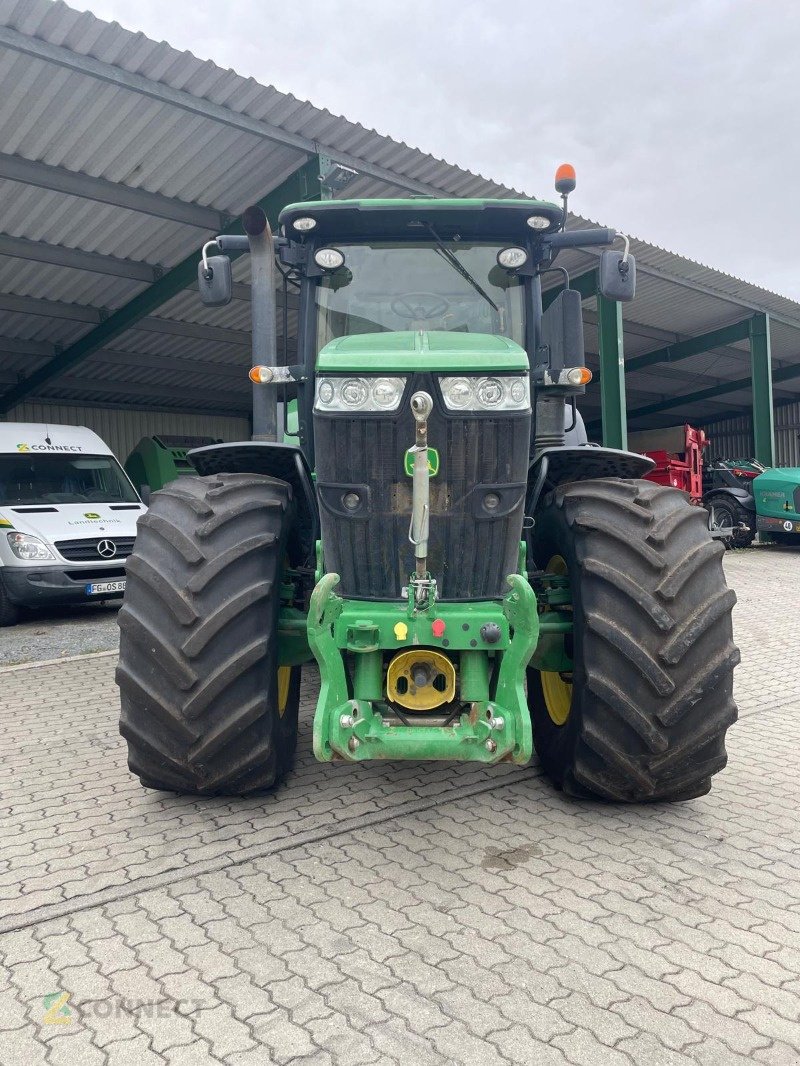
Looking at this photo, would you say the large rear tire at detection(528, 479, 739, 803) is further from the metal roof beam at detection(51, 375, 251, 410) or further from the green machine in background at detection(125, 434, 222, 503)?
the metal roof beam at detection(51, 375, 251, 410)

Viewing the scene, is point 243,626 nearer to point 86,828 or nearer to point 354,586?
point 354,586

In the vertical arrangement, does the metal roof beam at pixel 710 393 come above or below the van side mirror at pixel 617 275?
above

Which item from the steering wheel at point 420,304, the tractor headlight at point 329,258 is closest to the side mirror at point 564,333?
the steering wheel at point 420,304

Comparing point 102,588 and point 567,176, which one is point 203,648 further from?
point 102,588

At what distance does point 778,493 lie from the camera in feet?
49.3

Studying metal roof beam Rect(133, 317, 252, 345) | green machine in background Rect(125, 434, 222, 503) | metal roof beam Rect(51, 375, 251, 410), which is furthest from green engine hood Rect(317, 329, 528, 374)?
metal roof beam Rect(51, 375, 251, 410)

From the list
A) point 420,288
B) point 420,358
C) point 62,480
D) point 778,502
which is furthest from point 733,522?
point 420,358

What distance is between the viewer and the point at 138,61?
756 centimetres

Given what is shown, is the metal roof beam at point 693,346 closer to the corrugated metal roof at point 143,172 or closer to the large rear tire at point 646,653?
the corrugated metal roof at point 143,172

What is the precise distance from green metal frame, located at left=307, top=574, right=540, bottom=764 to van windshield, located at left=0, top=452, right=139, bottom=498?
23.1 feet

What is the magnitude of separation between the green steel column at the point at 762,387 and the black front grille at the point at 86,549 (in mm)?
14159

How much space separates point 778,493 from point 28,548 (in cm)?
1233

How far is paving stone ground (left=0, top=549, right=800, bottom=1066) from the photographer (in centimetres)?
212

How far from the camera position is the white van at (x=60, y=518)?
835 cm
